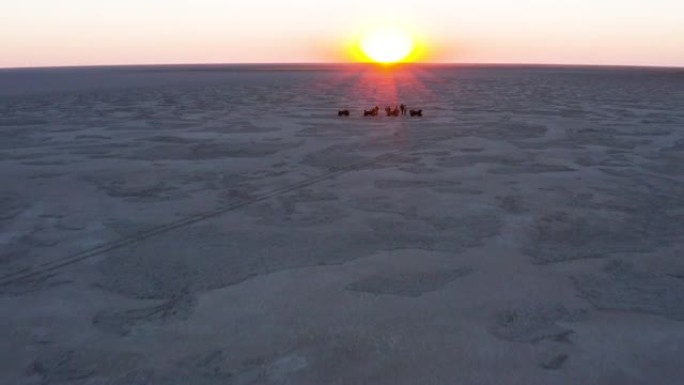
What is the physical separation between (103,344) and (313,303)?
5.33 feet

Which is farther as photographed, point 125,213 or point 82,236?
point 125,213

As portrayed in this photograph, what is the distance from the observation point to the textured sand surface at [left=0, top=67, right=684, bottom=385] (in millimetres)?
4203

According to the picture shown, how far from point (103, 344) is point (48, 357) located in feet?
1.18

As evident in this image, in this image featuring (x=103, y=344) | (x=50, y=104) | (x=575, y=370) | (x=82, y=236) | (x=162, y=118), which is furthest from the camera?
(x=50, y=104)

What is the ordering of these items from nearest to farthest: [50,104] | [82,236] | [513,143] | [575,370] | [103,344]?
[575,370] → [103,344] → [82,236] → [513,143] → [50,104]

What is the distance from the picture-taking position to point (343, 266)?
598cm

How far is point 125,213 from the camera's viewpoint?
7910mm

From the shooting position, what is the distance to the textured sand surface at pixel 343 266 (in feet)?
13.8

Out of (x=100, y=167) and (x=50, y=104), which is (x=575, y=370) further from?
(x=50, y=104)

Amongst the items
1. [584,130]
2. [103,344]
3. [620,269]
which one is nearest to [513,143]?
[584,130]

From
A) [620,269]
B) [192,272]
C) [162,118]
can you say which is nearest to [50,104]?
[162,118]

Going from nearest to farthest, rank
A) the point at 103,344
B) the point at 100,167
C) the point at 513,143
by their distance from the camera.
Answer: the point at 103,344 → the point at 100,167 → the point at 513,143

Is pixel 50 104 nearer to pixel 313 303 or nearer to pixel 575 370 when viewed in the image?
pixel 313 303

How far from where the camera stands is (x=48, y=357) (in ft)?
14.0
